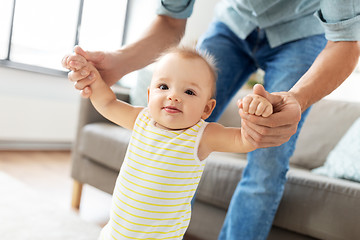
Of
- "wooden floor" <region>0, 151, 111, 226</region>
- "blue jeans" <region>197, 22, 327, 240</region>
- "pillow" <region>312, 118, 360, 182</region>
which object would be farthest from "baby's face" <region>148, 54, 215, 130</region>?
"wooden floor" <region>0, 151, 111, 226</region>

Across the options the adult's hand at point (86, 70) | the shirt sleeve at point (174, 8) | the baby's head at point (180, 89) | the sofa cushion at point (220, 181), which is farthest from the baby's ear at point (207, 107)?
the sofa cushion at point (220, 181)

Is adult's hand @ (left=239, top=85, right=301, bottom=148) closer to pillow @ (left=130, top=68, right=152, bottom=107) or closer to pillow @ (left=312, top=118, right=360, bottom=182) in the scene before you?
pillow @ (left=312, top=118, right=360, bottom=182)

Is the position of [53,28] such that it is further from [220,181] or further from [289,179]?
[289,179]

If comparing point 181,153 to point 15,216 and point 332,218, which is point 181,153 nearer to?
point 332,218

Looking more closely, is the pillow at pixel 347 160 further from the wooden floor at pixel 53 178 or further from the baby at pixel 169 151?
the wooden floor at pixel 53 178

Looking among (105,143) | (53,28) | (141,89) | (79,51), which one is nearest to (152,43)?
(79,51)

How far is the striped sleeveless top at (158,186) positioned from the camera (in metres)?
0.75

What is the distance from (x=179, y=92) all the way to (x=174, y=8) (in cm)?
41

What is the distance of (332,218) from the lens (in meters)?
1.34

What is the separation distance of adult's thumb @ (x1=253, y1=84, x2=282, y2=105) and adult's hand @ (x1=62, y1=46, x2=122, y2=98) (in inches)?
15.7

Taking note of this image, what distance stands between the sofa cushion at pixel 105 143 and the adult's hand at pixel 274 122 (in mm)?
1282

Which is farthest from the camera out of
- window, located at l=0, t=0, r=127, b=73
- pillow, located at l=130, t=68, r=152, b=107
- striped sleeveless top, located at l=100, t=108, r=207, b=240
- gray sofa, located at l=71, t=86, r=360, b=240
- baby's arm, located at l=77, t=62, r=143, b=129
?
window, located at l=0, t=0, r=127, b=73

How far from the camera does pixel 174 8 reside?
3.54 feet

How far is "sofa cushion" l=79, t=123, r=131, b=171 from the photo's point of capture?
1918mm
